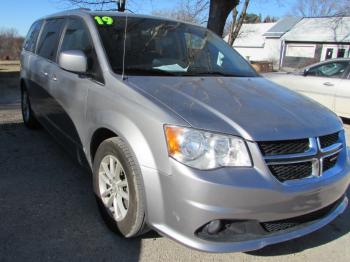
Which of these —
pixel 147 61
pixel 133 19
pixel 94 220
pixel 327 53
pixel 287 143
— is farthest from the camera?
pixel 327 53

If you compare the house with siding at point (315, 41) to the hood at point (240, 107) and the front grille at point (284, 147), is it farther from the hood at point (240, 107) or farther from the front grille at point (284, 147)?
the front grille at point (284, 147)

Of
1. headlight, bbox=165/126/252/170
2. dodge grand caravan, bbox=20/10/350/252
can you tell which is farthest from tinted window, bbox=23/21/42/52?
headlight, bbox=165/126/252/170

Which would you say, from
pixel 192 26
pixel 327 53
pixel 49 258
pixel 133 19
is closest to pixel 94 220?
pixel 49 258

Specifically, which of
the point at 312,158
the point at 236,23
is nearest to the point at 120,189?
→ the point at 312,158

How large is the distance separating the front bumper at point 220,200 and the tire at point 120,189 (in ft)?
0.44

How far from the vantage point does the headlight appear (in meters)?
2.45

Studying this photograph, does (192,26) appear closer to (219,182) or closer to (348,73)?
(219,182)

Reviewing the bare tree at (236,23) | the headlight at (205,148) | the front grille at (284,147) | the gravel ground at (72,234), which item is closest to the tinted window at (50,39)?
the gravel ground at (72,234)

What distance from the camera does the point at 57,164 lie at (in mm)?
4645

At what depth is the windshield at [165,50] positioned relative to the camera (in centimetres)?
351

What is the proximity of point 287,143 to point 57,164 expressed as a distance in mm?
3004

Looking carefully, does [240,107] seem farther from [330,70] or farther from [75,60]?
[330,70]

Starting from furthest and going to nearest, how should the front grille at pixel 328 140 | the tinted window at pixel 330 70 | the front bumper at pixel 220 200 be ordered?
the tinted window at pixel 330 70 → the front grille at pixel 328 140 → the front bumper at pixel 220 200

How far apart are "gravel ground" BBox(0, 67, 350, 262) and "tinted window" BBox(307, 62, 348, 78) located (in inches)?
216
